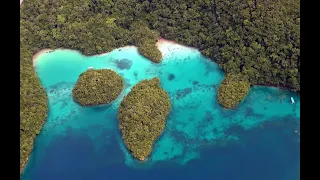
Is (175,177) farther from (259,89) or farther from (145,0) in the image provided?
(145,0)

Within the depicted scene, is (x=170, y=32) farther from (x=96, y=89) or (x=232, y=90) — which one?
(x=96, y=89)

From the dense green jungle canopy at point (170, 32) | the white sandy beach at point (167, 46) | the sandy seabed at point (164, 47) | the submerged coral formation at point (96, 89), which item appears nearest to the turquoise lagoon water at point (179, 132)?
the white sandy beach at point (167, 46)

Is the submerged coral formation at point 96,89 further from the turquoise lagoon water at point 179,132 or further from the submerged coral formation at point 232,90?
the submerged coral formation at point 232,90

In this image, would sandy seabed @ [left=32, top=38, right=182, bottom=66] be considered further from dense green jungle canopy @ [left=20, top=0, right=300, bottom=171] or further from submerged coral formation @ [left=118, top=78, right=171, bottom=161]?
submerged coral formation @ [left=118, top=78, right=171, bottom=161]

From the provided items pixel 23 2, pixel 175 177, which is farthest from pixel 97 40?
pixel 175 177

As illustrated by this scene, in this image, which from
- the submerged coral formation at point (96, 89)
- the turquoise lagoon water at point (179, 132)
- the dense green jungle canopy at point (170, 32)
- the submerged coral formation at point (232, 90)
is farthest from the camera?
the submerged coral formation at point (96, 89)
